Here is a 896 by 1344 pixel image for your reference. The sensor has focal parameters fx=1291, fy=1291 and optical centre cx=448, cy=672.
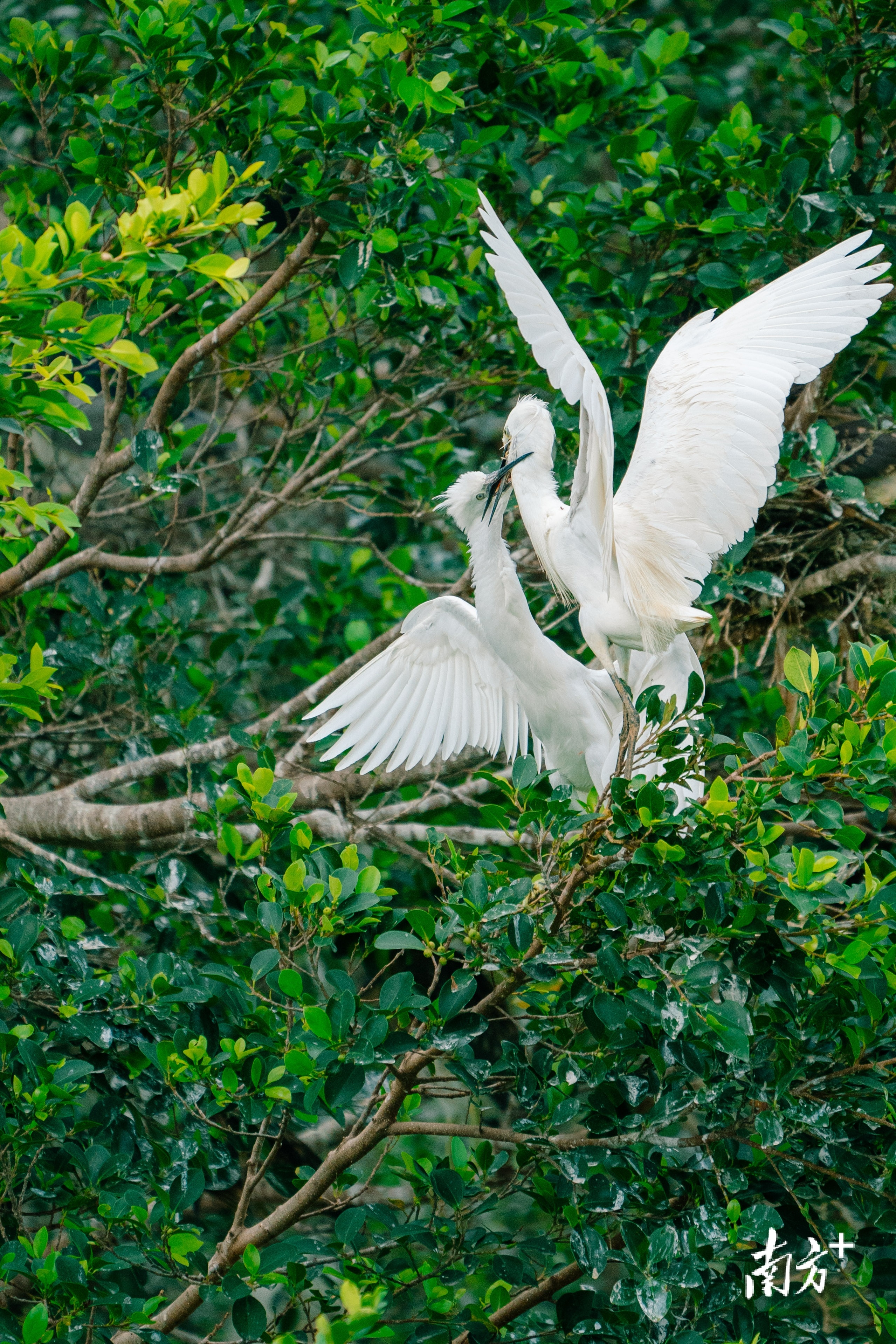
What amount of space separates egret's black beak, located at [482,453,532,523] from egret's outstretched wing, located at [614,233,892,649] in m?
0.36

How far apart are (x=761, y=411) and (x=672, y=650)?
25.6 inches

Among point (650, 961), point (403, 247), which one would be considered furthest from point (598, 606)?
point (403, 247)

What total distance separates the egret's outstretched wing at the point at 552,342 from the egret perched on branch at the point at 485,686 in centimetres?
74

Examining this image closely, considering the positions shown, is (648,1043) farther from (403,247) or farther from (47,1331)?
(403,247)

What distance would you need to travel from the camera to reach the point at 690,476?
2820 millimetres

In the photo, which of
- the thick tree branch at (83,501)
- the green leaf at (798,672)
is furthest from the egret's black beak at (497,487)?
the green leaf at (798,672)

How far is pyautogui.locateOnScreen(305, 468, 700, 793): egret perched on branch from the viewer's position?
3.33 metres

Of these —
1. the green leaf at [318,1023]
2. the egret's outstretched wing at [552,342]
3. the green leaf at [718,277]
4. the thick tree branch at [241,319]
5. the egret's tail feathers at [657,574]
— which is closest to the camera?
the green leaf at [318,1023]

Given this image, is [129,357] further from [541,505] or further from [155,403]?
[155,403]

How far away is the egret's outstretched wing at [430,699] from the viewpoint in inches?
141

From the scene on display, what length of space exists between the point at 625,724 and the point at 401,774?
4.07 ft

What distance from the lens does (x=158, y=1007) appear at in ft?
8.20

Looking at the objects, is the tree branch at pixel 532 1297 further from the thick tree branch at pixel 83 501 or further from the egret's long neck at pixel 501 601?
the thick tree branch at pixel 83 501

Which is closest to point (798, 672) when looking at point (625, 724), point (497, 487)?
point (625, 724)
